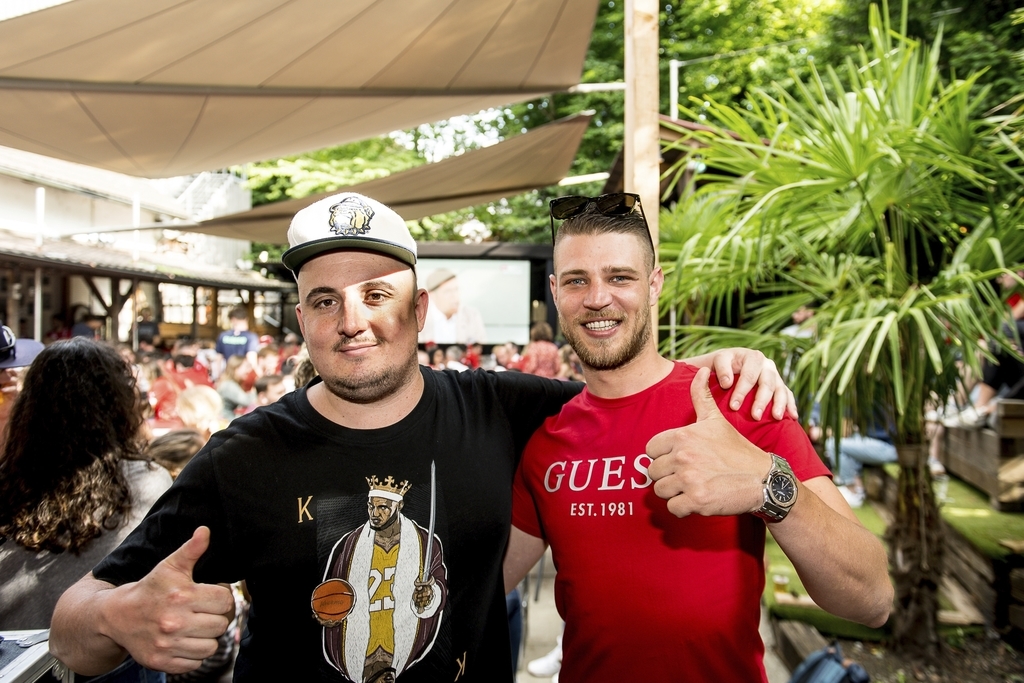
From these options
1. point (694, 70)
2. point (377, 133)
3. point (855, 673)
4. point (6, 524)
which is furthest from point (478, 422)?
point (694, 70)

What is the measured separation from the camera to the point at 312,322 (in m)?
1.65

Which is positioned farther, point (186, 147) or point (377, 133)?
point (377, 133)

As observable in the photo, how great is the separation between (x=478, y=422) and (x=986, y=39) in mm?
7879

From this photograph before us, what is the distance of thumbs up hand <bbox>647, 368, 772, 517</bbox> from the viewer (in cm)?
137

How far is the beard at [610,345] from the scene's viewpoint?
1.83 metres

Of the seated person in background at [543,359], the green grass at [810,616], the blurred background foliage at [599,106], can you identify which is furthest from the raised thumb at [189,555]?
the blurred background foliage at [599,106]

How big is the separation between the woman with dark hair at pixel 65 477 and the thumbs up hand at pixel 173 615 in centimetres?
100

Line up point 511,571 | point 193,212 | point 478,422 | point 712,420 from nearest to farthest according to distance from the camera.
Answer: point 712,420, point 478,422, point 511,571, point 193,212

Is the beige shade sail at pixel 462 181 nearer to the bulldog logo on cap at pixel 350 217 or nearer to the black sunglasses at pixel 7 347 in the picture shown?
the black sunglasses at pixel 7 347

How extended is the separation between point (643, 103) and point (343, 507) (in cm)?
240

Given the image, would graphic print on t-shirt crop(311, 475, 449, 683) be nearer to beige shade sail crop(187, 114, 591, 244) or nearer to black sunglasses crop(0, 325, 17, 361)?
black sunglasses crop(0, 325, 17, 361)

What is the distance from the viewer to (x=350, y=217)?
5.44 ft

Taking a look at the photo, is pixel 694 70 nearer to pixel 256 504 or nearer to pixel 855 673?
pixel 855 673

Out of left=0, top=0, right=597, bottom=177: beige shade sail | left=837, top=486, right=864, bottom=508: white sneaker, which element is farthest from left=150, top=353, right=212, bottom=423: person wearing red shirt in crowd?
left=837, top=486, right=864, bottom=508: white sneaker
